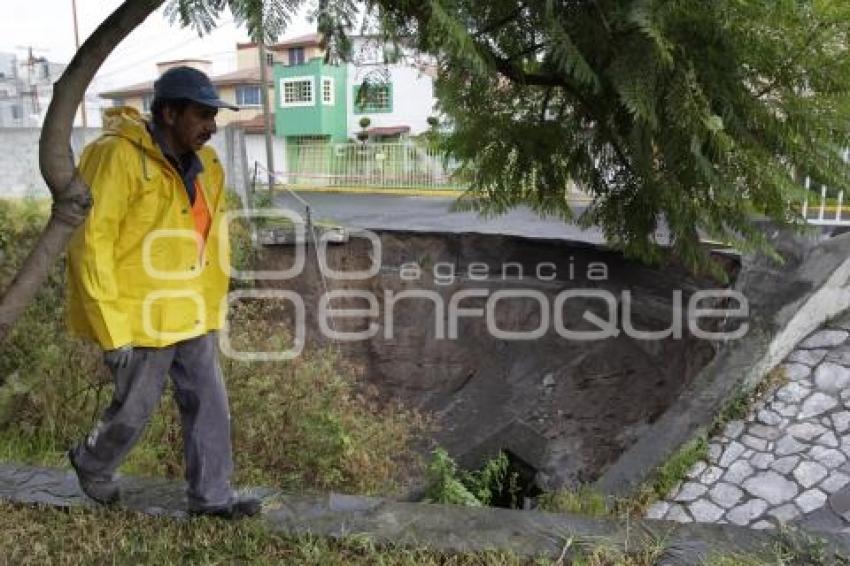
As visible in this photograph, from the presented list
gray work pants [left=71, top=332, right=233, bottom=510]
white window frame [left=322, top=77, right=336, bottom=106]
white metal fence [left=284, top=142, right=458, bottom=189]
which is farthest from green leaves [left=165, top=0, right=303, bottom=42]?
white window frame [left=322, top=77, right=336, bottom=106]

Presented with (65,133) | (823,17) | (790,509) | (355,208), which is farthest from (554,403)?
(355,208)

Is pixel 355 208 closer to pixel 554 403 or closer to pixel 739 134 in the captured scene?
pixel 554 403

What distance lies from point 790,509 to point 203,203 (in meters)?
3.61

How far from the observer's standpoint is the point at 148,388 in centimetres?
293

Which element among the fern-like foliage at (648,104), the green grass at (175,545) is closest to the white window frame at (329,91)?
the fern-like foliage at (648,104)

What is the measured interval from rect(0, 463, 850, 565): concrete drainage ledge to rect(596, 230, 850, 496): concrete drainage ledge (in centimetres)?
145

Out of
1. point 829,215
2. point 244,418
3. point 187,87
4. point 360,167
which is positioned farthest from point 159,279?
point 360,167

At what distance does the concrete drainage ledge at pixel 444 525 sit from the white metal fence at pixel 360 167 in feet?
53.0

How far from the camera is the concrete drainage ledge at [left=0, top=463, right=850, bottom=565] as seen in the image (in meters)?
2.93

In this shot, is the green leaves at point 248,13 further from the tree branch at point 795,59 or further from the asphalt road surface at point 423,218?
the asphalt road surface at point 423,218

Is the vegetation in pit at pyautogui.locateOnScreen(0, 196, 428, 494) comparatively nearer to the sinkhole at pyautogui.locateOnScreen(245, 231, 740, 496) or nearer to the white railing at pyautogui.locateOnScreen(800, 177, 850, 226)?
the sinkhole at pyautogui.locateOnScreen(245, 231, 740, 496)

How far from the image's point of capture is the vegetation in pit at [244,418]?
560cm

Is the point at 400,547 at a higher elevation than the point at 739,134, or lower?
lower

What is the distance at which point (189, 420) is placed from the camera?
10.2ft
